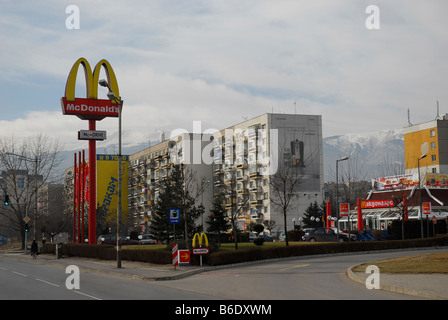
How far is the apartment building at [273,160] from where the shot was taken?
100188 mm

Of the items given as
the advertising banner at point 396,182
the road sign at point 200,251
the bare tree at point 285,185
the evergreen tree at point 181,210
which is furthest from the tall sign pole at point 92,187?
the advertising banner at point 396,182

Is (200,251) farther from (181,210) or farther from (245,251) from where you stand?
(181,210)

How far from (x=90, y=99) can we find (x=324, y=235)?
2491 cm

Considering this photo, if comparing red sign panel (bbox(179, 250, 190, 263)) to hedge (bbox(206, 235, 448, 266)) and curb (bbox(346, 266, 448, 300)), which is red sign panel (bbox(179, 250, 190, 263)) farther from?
curb (bbox(346, 266, 448, 300))

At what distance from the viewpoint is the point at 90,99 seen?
45.4 m

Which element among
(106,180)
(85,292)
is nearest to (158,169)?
(106,180)

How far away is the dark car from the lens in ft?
173

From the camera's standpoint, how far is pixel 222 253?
101 ft

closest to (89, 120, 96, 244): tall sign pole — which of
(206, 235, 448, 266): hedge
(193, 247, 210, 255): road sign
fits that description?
(206, 235, 448, 266): hedge

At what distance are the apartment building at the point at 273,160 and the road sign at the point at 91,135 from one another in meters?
53.5

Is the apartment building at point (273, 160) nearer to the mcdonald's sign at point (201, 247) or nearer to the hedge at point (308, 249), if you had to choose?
the hedge at point (308, 249)
